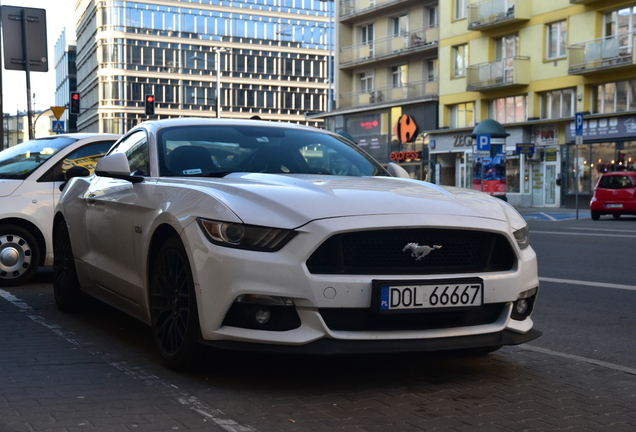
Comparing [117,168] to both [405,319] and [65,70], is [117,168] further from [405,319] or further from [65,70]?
[65,70]

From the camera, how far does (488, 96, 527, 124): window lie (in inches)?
1516

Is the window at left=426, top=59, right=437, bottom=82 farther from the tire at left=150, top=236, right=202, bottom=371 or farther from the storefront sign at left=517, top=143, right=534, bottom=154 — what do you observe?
the tire at left=150, top=236, right=202, bottom=371

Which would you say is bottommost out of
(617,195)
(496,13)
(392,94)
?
(617,195)

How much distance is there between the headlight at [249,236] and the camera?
413 cm

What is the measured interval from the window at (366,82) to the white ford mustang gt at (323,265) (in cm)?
4522

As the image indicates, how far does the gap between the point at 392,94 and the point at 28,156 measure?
129 ft

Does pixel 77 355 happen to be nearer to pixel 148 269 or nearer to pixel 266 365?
pixel 148 269

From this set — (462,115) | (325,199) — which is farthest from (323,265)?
(462,115)

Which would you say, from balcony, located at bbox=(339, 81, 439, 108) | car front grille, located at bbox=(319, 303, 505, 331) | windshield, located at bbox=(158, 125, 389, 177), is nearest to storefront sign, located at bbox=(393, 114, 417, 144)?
balcony, located at bbox=(339, 81, 439, 108)

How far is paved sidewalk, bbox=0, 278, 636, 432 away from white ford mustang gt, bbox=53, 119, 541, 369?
0.25 m

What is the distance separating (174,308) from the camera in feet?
15.3

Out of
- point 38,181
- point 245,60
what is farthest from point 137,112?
point 38,181

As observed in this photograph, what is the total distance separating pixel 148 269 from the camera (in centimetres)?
497

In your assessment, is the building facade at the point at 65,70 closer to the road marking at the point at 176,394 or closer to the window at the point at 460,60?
the window at the point at 460,60
